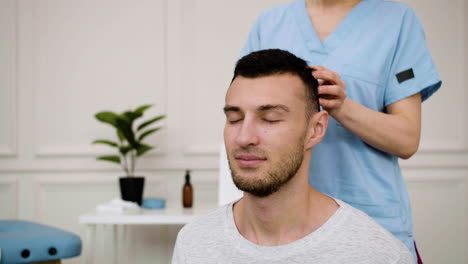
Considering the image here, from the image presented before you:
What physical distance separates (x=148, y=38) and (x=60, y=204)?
3.74 feet

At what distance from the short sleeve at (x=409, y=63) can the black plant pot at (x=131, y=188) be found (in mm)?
1896

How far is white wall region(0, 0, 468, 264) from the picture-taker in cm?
326

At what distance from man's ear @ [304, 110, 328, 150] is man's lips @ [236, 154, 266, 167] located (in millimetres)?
116

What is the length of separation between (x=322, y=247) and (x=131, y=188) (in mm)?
2000

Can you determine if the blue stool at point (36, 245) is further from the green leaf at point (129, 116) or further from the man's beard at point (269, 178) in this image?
the man's beard at point (269, 178)

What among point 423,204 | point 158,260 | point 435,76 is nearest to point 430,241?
point 423,204

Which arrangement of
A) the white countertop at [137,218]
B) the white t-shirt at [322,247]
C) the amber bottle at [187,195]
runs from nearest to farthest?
the white t-shirt at [322,247]
the white countertop at [137,218]
the amber bottle at [187,195]

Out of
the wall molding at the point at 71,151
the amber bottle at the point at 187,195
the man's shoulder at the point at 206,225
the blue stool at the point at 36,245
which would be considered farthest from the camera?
the wall molding at the point at 71,151

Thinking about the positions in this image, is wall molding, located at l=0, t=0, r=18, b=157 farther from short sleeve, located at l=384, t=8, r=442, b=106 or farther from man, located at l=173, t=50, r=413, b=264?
short sleeve, located at l=384, t=8, r=442, b=106

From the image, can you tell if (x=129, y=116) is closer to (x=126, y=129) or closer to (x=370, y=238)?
(x=126, y=129)

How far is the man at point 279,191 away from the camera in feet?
3.21

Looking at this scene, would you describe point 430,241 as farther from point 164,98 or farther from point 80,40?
point 80,40

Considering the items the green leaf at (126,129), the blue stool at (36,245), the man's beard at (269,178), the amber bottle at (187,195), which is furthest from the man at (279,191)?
the green leaf at (126,129)

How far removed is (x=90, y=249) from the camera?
2547 millimetres
